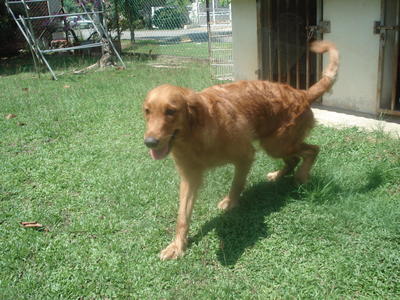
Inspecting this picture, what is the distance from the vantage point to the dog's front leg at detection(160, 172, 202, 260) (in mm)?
3514

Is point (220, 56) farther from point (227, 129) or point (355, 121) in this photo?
point (227, 129)

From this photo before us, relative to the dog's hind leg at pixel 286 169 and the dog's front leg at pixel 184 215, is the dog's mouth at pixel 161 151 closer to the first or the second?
the dog's front leg at pixel 184 215

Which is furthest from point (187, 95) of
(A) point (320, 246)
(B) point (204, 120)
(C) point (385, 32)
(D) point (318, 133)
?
(C) point (385, 32)

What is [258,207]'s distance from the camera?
4168 millimetres

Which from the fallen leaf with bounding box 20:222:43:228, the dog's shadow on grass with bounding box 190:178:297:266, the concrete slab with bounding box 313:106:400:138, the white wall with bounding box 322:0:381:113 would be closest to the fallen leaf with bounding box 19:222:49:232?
the fallen leaf with bounding box 20:222:43:228

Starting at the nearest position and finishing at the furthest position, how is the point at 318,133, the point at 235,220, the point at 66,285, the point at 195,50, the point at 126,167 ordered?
the point at 66,285 → the point at 235,220 → the point at 126,167 → the point at 318,133 → the point at 195,50

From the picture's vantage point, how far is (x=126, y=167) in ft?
17.3

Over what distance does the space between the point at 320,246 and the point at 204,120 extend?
1410mm

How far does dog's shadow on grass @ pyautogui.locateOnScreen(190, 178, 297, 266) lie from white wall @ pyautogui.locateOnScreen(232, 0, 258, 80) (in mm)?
4749

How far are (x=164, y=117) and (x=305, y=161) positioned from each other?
1.94 m

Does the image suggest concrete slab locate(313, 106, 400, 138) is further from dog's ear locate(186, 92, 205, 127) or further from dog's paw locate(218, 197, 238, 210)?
dog's ear locate(186, 92, 205, 127)

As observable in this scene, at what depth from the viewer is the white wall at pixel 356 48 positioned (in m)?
6.52

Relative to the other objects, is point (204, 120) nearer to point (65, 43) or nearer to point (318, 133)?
point (318, 133)

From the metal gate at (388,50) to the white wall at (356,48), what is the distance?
0.34 feet
